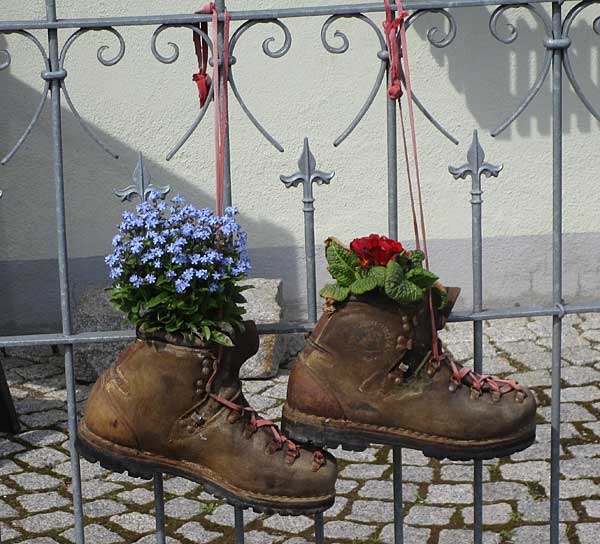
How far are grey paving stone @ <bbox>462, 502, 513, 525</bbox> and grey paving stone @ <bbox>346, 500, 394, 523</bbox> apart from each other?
265 mm

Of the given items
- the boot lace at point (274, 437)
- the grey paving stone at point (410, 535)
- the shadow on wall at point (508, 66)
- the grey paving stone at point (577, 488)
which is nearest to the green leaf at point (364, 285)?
the boot lace at point (274, 437)

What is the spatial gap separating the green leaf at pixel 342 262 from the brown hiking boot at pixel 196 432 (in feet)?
0.72

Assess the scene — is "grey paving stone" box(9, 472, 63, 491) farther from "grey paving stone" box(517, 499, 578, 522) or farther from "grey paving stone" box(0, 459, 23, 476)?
"grey paving stone" box(517, 499, 578, 522)

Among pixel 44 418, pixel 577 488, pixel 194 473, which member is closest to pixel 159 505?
pixel 194 473

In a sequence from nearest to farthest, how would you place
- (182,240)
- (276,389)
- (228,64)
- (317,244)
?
(182,240) < (228,64) < (276,389) < (317,244)

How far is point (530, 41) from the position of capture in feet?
20.1

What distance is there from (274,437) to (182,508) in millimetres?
1714

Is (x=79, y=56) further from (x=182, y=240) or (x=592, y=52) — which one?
(x=182, y=240)

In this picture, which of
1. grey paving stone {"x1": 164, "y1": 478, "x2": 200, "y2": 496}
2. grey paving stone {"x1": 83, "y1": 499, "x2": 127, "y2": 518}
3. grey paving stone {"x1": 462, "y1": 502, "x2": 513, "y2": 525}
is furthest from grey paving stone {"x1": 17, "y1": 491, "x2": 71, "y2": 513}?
grey paving stone {"x1": 462, "y1": 502, "x2": 513, "y2": 525}

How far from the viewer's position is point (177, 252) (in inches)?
81.4

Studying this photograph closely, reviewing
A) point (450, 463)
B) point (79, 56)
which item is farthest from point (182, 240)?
point (79, 56)

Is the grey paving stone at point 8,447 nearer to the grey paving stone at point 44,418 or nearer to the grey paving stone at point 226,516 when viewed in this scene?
the grey paving stone at point 44,418

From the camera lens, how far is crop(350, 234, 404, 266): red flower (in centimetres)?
214

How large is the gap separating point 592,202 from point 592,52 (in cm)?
88
